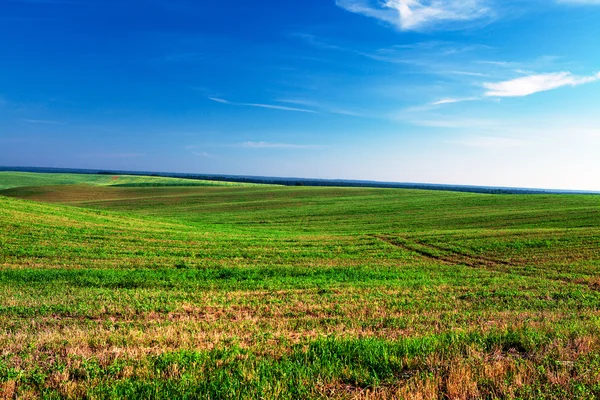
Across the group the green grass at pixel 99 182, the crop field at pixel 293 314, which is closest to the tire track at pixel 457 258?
the crop field at pixel 293 314

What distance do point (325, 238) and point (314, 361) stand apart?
92.0 feet

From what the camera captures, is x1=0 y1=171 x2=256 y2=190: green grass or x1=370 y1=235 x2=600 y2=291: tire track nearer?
x1=370 y1=235 x2=600 y2=291: tire track

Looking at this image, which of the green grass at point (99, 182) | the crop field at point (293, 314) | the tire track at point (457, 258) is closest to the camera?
the crop field at point (293, 314)

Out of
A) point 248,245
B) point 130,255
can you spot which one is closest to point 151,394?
point 130,255

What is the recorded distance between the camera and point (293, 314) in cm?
1102

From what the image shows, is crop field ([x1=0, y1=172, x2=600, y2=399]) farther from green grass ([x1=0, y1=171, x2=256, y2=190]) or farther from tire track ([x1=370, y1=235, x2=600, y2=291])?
green grass ([x1=0, y1=171, x2=256, y2=190])

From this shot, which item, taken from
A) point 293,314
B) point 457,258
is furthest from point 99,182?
point 293,314

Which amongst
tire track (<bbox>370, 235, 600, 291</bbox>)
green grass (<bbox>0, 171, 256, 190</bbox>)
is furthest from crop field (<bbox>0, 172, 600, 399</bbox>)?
green grass (<bbox>0, 171, 256, 190</bbox>)

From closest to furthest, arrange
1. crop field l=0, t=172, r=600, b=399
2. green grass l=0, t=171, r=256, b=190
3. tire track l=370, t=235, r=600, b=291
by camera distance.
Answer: crop field l=0, t=172, r=600, b=399, tire track l=370, t=235, r=600, b=291, green grass l=0, t=171, r=256, b=190

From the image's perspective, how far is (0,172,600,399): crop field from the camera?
16.8 ft

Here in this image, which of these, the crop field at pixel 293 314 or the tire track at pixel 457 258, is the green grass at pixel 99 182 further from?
the tire track at pixel 457 258

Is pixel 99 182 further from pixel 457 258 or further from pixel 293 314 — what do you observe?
pixel 293 314

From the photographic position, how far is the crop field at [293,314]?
5.12 m

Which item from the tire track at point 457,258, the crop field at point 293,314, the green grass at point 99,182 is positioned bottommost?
the tire track at point 457,258
